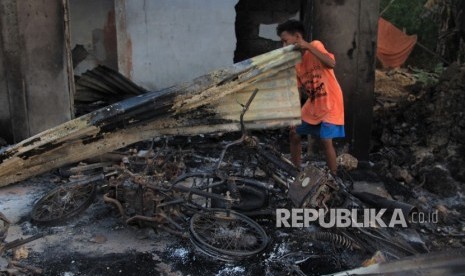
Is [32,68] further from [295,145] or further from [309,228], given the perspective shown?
[309,228]

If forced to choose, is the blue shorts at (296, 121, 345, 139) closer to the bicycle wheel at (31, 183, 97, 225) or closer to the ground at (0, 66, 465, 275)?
the ground at (0, 66, 465, 275)

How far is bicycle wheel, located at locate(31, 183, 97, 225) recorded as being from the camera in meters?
5.70

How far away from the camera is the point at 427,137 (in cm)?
799

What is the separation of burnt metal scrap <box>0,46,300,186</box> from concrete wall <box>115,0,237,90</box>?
533cm

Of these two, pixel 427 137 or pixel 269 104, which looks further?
pixel 427 137

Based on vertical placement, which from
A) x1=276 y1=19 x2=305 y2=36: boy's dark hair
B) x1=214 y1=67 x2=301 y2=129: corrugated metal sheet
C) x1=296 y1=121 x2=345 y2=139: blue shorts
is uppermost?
x1=276 y1=19 x2=305 y2=36: boy's dark hair

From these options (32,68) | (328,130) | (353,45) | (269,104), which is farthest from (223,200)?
(32,68)

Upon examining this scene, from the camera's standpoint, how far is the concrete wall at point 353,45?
746cm

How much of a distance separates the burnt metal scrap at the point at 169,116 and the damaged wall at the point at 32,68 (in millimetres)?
2019

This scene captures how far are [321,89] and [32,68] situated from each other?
14.5 feet

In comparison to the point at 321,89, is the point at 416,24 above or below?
above

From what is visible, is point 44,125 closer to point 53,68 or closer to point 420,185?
point 53,68

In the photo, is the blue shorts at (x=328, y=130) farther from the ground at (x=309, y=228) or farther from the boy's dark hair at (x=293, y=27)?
the boy's dark hair at (x=293, y=27)

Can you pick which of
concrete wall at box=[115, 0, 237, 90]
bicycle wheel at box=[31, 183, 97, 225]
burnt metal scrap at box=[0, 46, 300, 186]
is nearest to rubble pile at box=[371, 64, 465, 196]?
burnt metal scrap at box=[0, 46, 300, 186]
